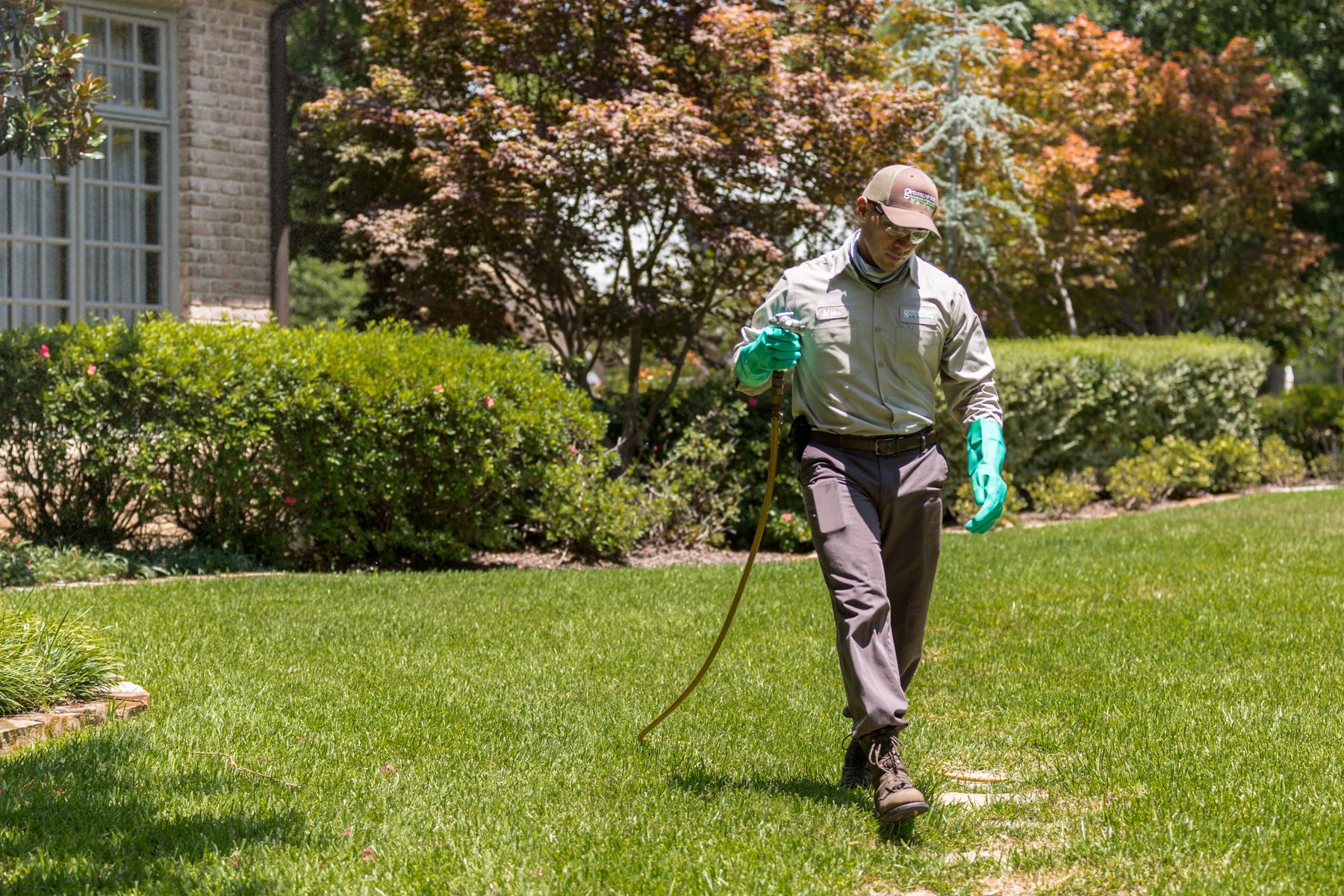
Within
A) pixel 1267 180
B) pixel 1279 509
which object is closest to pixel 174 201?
pixel 1279 509

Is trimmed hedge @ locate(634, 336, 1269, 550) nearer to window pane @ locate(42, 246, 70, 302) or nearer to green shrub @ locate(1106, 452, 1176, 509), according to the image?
green shrub @ locate(1106, 452, 1176, 509)

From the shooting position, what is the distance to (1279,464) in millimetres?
16609

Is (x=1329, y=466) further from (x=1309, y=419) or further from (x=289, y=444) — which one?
(x=289, y=444)

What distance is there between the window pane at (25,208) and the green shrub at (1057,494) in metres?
9.76

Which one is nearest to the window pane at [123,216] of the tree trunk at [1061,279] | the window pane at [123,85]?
the window pane at [123,85]

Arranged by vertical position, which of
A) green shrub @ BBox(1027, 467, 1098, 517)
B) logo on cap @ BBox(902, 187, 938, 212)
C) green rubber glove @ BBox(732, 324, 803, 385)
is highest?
logo on cap @ BBox(902, 187, 938, 212)

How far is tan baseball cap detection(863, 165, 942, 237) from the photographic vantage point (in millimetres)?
4223

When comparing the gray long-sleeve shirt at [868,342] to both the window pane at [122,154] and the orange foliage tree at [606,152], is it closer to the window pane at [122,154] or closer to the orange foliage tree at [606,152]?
the orange foliage tree at [606,152]

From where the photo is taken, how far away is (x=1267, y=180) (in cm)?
1803

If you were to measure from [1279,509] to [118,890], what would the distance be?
11.9 meters

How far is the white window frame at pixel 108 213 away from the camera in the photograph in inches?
431

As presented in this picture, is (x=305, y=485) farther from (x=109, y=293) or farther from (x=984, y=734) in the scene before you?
(x=984, y=734)

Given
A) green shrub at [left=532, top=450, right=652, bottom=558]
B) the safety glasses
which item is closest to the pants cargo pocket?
the safety glasses

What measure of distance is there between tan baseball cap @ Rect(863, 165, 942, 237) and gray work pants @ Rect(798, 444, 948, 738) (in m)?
0.79
